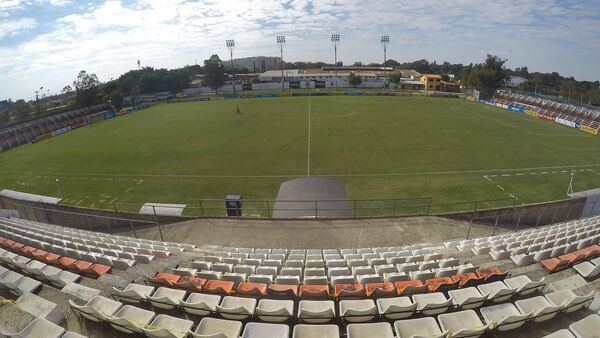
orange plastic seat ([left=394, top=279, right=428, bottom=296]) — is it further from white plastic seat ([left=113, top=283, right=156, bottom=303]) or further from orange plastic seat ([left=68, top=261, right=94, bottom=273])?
orange plastic seat ([left=68, top=261, right=94, bottom=273])

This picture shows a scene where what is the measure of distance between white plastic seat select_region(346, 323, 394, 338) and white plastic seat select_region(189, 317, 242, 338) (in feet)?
8.49

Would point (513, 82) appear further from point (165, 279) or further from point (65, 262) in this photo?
point (65, 262)

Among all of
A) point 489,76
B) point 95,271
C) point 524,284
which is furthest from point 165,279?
point 489,76

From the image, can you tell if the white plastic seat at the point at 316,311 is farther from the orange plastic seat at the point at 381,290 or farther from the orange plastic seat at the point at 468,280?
the orange plastic seat at the point at 468,280

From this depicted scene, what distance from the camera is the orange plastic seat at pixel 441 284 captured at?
874 cm

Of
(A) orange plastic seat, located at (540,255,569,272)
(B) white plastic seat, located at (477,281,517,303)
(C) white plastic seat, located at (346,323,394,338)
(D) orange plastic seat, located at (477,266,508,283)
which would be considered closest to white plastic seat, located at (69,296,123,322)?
(C) white plastic seat, located at (346,323,394,338)

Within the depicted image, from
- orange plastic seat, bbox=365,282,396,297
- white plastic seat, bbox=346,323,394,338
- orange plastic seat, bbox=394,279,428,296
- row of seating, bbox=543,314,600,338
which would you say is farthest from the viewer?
orange plastic seat, bbox=394,279,428,296

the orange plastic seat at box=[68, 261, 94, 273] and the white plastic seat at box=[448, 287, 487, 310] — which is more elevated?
the white plastic seat at box=[448, 287, 487, 310]

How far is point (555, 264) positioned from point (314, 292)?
7.93 m

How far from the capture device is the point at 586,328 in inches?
257

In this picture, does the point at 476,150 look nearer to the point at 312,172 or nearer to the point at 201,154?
the point at 312,172

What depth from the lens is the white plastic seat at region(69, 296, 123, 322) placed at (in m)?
7.41

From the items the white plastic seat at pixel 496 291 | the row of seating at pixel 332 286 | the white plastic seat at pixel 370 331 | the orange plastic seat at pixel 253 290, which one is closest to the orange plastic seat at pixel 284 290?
the row of seating at pixel 332 286

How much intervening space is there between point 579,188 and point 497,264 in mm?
22881
